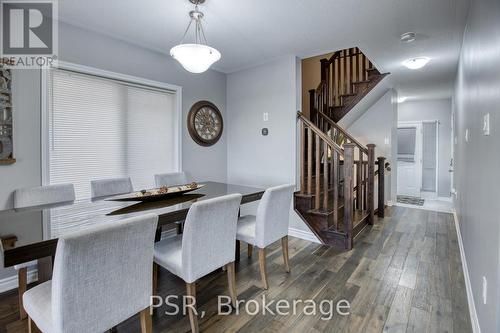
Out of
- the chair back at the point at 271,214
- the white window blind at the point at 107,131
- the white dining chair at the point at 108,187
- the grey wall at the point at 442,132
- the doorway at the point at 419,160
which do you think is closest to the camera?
the chair back at the point at 271,214

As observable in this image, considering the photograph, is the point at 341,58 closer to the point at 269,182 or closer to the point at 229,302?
the point at 269,182

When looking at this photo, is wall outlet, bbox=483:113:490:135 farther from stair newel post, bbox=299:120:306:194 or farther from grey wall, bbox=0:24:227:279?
grey wall, bbox=0:24:227:279

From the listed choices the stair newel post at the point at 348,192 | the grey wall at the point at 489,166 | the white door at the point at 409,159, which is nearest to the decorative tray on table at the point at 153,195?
the stair newel post at the point at 348,192

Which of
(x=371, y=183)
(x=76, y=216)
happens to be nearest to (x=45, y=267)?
(x=76, y=216)

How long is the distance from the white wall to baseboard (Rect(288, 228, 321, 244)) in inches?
107

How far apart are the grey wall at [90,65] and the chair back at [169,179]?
0.48m

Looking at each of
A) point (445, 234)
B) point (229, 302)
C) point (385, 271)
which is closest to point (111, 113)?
point (229, 302)

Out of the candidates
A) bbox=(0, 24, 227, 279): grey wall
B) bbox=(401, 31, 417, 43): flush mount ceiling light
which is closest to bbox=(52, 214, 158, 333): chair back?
bbox=(0, 24, 227, 279): grey wall

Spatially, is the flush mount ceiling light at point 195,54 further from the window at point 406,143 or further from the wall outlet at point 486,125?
the window at point 406,143

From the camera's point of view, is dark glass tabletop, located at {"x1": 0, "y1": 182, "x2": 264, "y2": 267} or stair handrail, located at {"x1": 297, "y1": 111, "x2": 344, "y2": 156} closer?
dark glass tabletop, located at {"x1": 0, "y1": 182, "x2": 264, "y2": 267}

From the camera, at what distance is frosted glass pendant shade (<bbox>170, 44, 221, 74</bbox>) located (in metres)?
2.02

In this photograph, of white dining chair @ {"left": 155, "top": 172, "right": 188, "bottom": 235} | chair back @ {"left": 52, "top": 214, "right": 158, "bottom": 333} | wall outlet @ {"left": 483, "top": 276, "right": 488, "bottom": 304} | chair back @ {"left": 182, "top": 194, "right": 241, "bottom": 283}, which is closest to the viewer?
chair back @ {"left": 52, "top": 214, "right": 158, "bottom": 333}

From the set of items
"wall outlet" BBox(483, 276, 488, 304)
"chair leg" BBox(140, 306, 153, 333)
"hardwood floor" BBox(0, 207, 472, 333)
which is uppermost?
"wall outlet" BBox(483, 276, 488, 304)

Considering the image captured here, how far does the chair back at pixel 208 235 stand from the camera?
1585 mm
